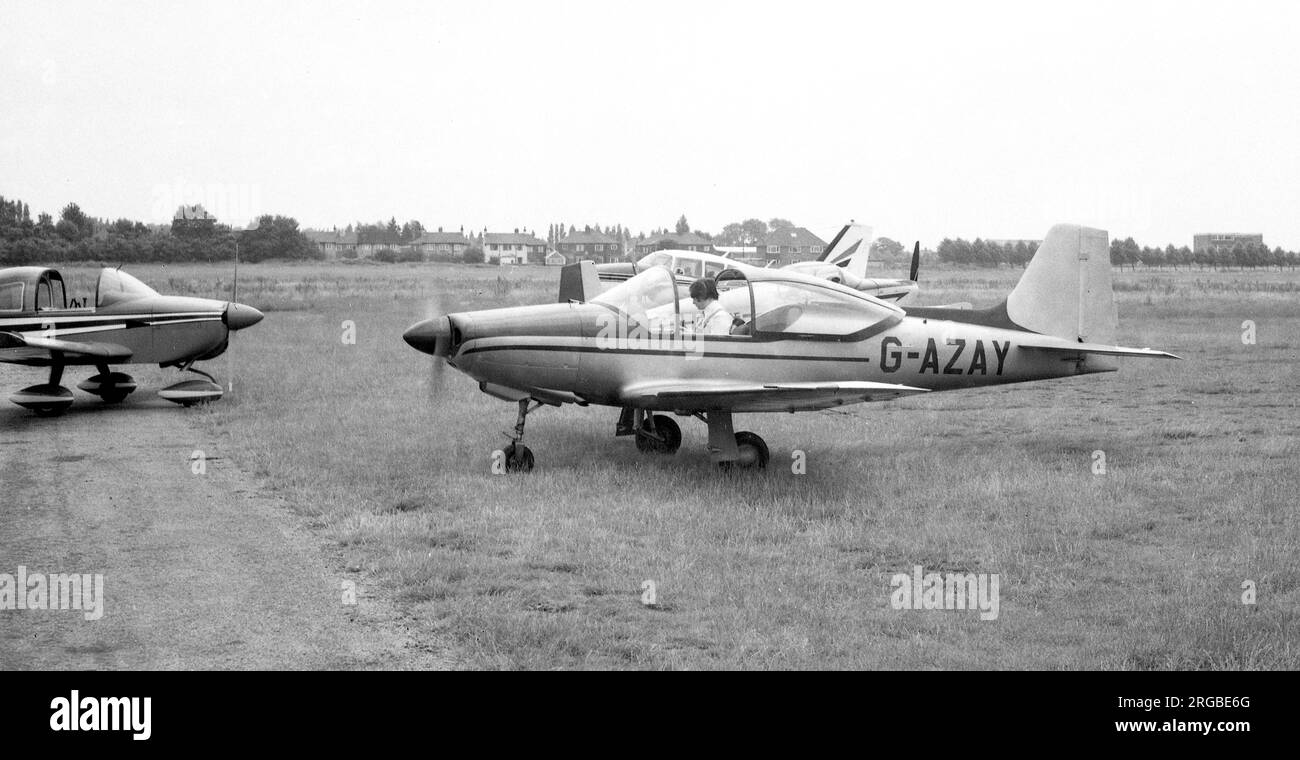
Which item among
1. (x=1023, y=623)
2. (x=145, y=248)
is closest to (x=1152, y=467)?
(x=1023, y=623)

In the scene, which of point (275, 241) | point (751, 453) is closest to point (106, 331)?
point (751, 453)

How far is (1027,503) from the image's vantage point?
873 centimetres

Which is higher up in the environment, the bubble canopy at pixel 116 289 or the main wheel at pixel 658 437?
the bubble canopy at pixel 116 289

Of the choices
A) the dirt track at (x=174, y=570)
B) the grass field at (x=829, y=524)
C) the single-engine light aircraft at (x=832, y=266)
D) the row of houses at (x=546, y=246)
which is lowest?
the dirt track at (x=174, y=570)

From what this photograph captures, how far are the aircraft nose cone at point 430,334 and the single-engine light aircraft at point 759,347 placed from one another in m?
0.01

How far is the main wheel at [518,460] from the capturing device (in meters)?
10.1

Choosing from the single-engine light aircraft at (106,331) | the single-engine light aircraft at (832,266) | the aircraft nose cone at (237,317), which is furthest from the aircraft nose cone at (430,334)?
the single-engine light aircraft at (106,331)

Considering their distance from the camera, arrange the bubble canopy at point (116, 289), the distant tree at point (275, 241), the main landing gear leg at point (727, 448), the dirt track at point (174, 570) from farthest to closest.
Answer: the distant tree at point (275, 241)
the bubble canopy at point (116, 289)
the main landing gear leg at point (727, 448)
the dirt track at point (174, 570)

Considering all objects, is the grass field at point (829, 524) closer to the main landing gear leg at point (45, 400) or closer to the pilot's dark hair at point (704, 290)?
the pilot's dark hair at point (704, 290)

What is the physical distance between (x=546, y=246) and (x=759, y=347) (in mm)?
69118

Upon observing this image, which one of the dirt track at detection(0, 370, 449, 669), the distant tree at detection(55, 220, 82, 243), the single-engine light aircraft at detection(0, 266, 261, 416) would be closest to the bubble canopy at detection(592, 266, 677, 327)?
the dirt track at detection(0, 370, 449, 669)

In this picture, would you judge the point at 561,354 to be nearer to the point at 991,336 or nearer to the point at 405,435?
the point at 405,435

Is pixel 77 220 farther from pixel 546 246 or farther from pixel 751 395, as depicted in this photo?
pixel 546 246

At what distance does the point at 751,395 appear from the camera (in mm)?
9508
